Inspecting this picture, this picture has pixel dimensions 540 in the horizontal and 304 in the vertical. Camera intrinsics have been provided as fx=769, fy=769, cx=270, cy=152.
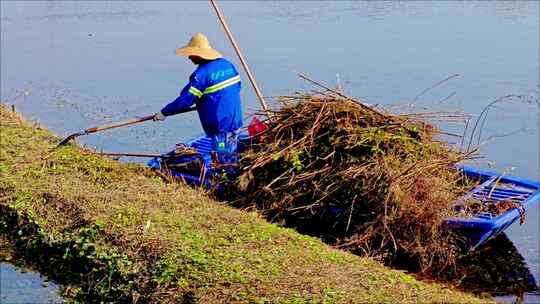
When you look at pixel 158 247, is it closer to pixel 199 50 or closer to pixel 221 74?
pixel 221 74

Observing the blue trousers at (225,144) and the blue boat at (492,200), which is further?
the blue trousers at (225,144)

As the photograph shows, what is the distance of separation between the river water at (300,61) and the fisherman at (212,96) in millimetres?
2035

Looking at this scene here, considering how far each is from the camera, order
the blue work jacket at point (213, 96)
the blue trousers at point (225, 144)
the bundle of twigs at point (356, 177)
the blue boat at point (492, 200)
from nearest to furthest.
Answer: the blue boat at point (492, 200), the bundle of twigs at point (356, 177), the blue work jacket at point (213, 96), the blue trousers at point (225, 144)

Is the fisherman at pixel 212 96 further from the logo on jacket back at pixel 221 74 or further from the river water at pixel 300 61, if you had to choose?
the river water at pixel 300 61

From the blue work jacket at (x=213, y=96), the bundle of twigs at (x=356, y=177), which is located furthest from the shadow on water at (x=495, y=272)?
the blue work jacket at (x=213, y=96)

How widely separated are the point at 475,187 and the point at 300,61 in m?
7.24

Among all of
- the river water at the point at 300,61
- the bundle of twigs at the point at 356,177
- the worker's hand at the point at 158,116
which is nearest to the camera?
the bundle of twigs at the point at 356,177

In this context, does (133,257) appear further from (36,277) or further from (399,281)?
(399,281)

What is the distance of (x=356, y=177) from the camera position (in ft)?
22.2

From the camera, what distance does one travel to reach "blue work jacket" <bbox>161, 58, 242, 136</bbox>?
7.57 meters

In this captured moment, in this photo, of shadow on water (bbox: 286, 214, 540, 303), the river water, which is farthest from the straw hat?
the river water

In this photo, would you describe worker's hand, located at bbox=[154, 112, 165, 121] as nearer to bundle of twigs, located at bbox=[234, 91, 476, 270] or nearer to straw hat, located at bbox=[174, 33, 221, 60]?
straw hat, located at bbox=[174, 33, 221, 60]

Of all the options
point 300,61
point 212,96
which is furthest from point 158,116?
point 300,61

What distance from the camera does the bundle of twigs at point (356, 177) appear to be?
6.52 meters
